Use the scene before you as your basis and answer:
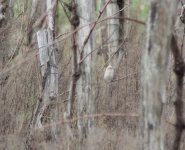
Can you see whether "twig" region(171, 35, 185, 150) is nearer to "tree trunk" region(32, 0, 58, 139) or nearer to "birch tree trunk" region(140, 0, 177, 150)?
"birch tree trunk" region(140, 0, 177, 150)

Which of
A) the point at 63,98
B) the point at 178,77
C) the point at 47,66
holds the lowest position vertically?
the point at 178,77

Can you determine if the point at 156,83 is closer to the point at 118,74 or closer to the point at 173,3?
the point at 173,3

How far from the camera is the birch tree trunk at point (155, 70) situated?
2271mm

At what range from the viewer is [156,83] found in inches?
91.9

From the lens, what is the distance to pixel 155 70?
233 centimetres

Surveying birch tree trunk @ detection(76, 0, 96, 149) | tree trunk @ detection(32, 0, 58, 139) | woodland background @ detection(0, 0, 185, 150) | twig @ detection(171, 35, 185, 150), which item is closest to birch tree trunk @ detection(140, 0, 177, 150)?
woodland background @ detection(0, 0, 185, 150)

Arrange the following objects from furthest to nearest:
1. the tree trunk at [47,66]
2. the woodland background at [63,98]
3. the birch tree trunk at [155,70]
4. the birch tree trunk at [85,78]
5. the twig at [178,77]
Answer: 1. the tree trunk at [47,66]
2. the birch tree trunk at [85,78]
3. the woodland background at [63,98]
4. the twig at [178,77]
5. the birch tree trunk at [155,70]

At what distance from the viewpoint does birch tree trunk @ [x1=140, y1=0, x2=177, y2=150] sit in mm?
2271

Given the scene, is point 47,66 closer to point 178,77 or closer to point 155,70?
point 178,77

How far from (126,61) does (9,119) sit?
217 cm

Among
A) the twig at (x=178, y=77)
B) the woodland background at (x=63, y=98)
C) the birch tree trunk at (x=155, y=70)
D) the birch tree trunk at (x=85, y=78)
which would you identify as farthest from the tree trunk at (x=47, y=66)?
the birch tree trunk at (x=155, y=70)

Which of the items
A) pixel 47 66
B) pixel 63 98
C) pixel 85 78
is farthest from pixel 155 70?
pixel 63 98

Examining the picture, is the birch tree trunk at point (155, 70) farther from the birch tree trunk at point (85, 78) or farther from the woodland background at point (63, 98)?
the birch tree trunk at point (85, 78)

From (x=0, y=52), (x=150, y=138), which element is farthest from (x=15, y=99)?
(x=150, y=138)
